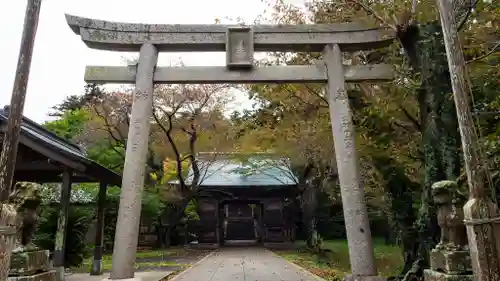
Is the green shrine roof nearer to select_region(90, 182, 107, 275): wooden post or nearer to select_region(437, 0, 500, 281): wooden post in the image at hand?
select_region(90, 182, 107, 275): wooden post

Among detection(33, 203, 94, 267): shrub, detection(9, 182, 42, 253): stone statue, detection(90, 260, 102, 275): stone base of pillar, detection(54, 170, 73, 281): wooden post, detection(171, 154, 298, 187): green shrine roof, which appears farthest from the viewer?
detection(171, 154, 298, 187): green shrine roof

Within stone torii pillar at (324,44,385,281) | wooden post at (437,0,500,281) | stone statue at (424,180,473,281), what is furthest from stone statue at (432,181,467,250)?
stone torii pillar at (324,44,385,281)

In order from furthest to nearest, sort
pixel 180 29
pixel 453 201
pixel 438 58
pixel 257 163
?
pixel 257 163 < pixel 180 29 < pixel 438 58 < pixel 453 201

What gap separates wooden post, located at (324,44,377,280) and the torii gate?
0.06 feet

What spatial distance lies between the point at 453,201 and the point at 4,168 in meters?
5.60

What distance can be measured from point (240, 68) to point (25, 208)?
15.3 ft

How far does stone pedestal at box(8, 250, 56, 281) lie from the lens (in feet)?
16.8

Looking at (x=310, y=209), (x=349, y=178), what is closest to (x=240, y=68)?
(x=349, y=178)

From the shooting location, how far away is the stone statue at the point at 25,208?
214 inches

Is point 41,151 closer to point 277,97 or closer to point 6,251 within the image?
point 6,251

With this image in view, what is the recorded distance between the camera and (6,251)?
4148mm

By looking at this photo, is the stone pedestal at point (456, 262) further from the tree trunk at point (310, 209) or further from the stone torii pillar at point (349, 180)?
the tree trunk at point (310, 209)

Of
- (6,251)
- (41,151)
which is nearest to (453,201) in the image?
(6,251)

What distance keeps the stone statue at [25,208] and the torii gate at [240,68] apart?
186 centimetres
